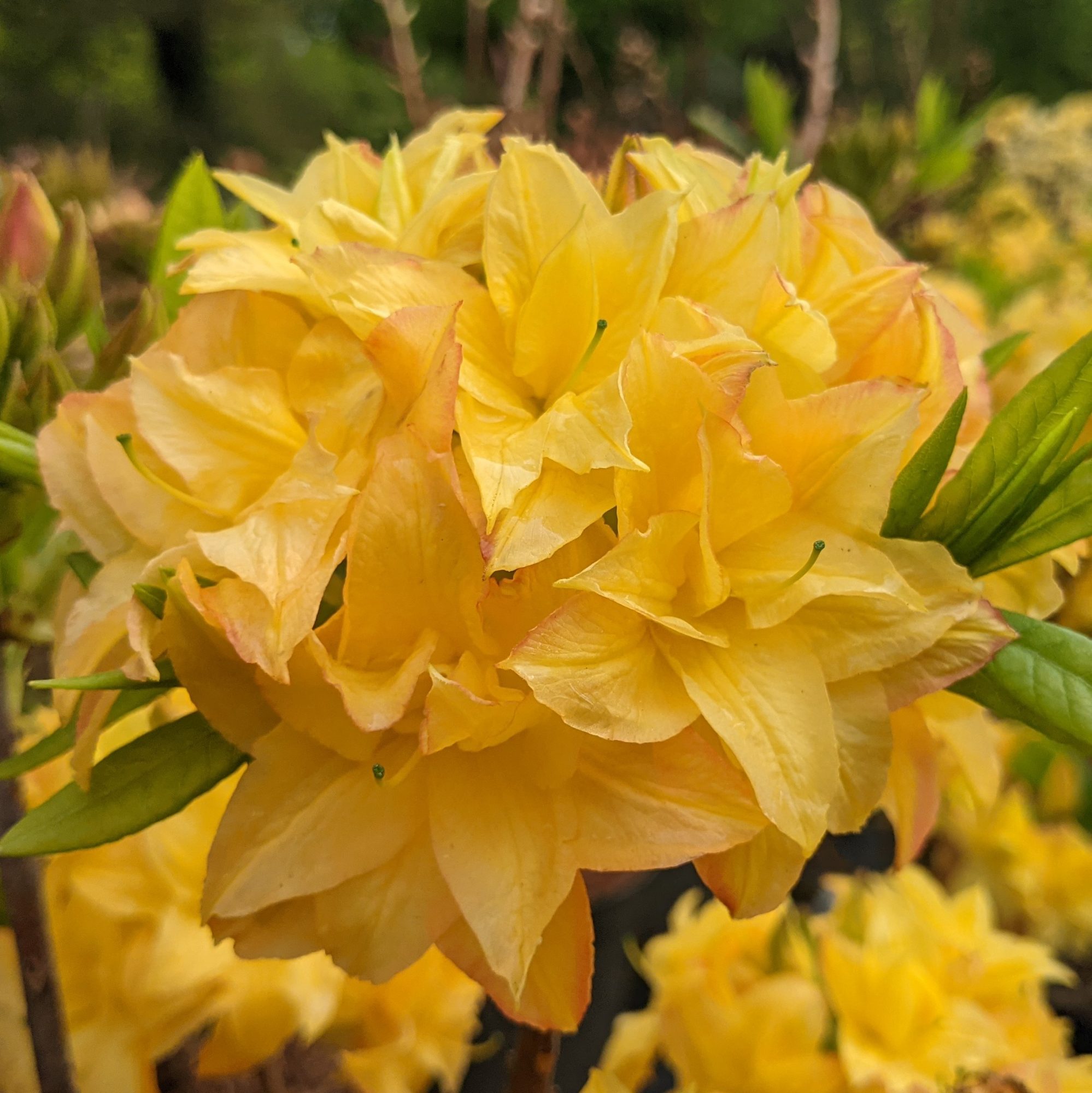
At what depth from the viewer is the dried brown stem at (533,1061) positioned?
359 millimetres

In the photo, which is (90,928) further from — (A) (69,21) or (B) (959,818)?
(A) (69,21)

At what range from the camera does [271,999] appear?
0.42m

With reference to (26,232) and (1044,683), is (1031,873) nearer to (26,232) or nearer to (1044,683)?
(1044,683)

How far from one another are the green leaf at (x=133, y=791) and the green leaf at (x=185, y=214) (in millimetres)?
205

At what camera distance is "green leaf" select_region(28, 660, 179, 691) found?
0.25 metres

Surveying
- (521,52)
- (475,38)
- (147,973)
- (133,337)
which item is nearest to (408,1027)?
(147,973)

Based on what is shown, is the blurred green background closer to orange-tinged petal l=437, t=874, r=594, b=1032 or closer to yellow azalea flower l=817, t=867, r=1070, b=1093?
yellow azalea flower l=817, t=867, r=1070, b=1093

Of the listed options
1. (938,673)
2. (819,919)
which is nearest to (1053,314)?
(819,919)

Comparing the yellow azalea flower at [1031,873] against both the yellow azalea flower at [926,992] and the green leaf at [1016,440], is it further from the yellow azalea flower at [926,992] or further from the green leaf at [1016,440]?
the green leaf at [1016,440]

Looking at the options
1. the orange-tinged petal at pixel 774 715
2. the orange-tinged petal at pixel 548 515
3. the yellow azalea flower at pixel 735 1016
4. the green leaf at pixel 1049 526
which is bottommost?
the yellow azalea flower at pixel 735 1016

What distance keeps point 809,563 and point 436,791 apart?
12 cm

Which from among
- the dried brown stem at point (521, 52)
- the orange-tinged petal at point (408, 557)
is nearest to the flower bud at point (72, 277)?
the orange-tinged petal at point (408, 557)

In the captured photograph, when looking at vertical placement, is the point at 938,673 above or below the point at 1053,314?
above

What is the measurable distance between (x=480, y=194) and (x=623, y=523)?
13 centimetres
